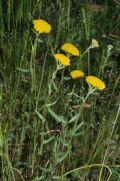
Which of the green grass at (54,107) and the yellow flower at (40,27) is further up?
the yellow flower at (40,27)

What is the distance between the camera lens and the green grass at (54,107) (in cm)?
171

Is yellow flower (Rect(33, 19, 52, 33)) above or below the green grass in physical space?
above

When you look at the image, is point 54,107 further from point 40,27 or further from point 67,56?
point 40,27

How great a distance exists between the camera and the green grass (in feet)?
5.61

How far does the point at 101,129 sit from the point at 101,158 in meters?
0.12

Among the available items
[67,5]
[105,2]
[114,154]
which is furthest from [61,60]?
[105,2]

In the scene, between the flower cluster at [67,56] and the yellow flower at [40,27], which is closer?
the flower cluster at [67,56]

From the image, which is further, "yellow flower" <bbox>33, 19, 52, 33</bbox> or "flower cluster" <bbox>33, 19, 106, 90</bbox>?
"yellow flower" <bbox>33, 19, 52, 33</bbox>

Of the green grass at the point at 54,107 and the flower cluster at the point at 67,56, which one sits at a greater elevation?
the flower cluster at the point at 67,56

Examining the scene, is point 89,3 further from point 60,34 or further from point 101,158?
point 101,158

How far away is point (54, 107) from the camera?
6.18 feet

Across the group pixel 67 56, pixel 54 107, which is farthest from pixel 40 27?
pixel 54 107

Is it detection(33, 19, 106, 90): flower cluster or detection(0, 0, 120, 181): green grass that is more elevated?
detection(33, 19, 106, 90): flower cluster

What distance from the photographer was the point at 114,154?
189cm
